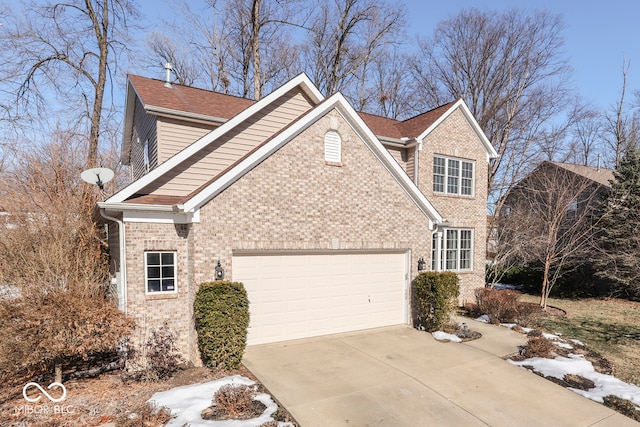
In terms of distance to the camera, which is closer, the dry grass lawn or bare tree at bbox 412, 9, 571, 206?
the dry grass lawn

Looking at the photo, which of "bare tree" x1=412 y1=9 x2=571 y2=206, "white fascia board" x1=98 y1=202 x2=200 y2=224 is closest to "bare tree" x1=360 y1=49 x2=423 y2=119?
"bare tree" x1=412 y1=9 x2=571 y2=206

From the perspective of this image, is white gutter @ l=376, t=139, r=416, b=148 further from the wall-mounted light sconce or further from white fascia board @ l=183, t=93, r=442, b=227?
the wall-mounted light sconce

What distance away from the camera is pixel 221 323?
7.04 metres

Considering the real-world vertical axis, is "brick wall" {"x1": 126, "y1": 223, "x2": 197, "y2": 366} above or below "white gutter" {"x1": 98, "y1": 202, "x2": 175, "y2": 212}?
below

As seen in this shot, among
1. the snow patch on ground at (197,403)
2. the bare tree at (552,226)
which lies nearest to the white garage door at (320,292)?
the snow patch on ground at (197,403)

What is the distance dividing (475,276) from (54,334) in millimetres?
14285

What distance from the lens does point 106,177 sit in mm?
8617

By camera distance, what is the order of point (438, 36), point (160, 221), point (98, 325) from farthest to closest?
point (438, 36)
point (160, 221)
point (98, 325)

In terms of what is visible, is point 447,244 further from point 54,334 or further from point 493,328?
point 54,334

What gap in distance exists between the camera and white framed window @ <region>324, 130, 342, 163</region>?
29.2 ft

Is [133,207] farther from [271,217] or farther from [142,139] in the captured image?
[142,139]

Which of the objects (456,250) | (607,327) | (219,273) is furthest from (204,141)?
(607,327)

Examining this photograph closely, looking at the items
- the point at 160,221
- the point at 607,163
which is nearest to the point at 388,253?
the point at 160,221

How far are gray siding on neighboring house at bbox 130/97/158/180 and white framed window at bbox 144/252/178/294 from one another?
381 centimetres
